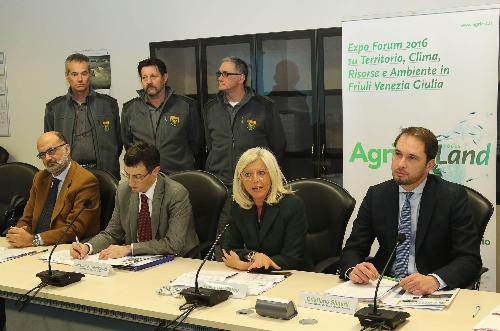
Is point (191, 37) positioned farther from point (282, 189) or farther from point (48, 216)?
point (282, 189)

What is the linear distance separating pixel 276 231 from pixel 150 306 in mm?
854

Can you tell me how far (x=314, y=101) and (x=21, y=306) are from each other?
2.74 metres

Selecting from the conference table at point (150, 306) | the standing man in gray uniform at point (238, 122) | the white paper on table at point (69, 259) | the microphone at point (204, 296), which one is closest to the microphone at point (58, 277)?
the conference table at point (150, 306)

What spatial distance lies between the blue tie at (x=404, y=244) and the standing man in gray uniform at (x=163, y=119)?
1.98 m

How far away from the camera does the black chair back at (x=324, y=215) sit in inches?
130

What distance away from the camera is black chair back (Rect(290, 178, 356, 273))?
3299mm

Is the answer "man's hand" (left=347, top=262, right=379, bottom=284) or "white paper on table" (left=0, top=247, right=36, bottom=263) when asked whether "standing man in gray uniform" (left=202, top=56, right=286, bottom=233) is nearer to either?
"white paper on table" (left=0, top=247, right=36, bottom=263)

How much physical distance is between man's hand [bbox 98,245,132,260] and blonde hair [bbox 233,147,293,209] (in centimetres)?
58

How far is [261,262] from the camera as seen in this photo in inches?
113

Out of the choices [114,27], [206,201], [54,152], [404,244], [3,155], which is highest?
[114,27]

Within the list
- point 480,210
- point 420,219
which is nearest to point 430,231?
point 420,219

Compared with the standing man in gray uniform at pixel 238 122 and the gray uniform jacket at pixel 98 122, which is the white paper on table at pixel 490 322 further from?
the gray uniform jacket at pixel 98 122

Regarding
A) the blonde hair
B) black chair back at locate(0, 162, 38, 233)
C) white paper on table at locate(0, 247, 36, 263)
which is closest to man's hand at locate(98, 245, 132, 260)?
white paper on table at locate(0, 247, 36, 263)

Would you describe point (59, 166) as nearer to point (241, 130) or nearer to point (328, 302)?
point (241, 130)
